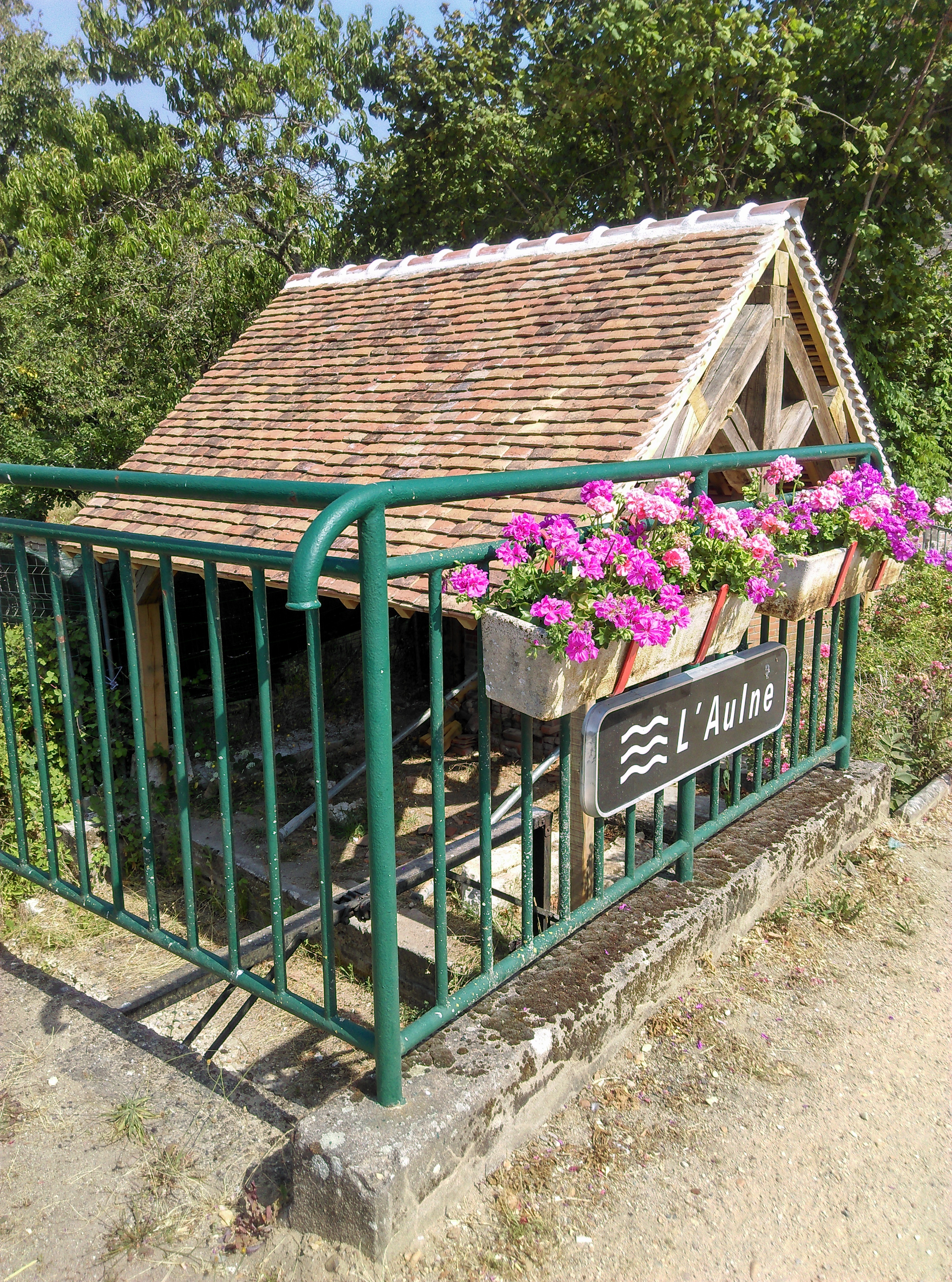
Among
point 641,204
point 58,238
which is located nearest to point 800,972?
point 58,238

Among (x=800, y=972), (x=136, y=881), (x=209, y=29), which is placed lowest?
(x=136, y=881)

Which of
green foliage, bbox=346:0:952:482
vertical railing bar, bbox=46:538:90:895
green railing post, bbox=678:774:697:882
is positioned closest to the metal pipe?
green railing post, bbox=678:774:697:882

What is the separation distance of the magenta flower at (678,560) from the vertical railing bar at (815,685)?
52.7 inches

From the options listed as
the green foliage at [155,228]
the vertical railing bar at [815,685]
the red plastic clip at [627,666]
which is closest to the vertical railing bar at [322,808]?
the red plastic clip at [627,666]

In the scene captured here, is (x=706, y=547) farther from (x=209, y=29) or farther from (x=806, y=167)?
(x=209, y=29)

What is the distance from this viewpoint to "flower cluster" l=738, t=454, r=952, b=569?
2.79 metres

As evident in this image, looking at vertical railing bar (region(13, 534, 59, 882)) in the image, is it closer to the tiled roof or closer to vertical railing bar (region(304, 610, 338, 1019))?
vertical railing bar (region(304, 610, 338, 1019))

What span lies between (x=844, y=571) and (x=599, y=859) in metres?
1.24

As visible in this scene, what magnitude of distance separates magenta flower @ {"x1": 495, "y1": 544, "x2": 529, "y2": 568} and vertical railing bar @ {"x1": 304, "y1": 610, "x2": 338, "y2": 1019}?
41 centimetres

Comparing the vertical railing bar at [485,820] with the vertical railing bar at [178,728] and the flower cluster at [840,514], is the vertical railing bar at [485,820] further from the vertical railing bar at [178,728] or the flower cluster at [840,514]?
the flower cluster at [840,514]

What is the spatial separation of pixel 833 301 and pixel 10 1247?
14047 millimetres

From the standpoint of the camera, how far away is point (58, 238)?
11023mm

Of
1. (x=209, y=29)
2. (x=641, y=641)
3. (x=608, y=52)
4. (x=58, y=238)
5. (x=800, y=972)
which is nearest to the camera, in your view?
(x=641, y=641)

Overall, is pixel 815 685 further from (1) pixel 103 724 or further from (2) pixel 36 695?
(2) pixel 36 695
